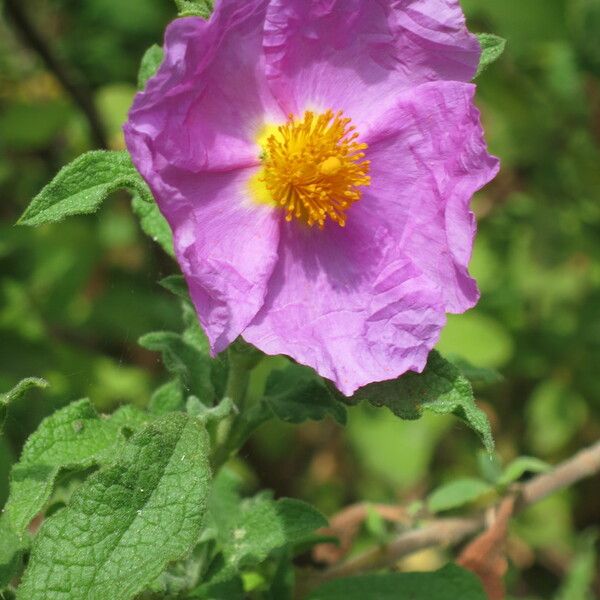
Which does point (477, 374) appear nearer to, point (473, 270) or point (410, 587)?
point (410, 587)

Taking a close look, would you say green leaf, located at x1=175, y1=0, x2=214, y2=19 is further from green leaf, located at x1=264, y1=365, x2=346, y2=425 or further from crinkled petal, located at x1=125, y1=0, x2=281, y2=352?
green leaf, located at x1=264, y1=365, x2=346, y2=425

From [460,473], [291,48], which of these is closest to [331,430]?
[460,473]

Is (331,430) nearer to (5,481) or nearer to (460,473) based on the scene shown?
(460,473)

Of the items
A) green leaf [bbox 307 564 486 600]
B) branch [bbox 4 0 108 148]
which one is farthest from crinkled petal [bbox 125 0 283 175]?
branch [bbox 4 0 108 148]

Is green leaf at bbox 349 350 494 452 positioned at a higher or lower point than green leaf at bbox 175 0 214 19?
lower

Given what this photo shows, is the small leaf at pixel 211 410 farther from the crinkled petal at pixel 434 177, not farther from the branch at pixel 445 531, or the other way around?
the branch at pixel 445 531

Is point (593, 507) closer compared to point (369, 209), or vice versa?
point (369, 209)
